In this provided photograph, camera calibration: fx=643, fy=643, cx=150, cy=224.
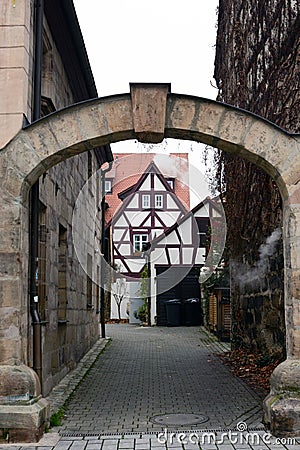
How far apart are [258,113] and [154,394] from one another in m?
5.17

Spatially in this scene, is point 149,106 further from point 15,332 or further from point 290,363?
point 290,363

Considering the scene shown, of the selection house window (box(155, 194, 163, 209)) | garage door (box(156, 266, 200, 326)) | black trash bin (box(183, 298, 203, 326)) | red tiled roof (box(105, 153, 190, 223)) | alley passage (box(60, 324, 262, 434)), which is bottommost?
alley passage (box(60, 324, 262, 434))

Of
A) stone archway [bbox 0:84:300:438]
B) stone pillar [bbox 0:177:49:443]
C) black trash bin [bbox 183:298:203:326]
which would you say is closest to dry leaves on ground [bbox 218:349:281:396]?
stone archway [bbox 0:84:300:438]

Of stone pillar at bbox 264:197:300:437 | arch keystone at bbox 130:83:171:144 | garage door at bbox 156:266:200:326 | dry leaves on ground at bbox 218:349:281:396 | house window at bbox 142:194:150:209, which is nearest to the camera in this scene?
stone pillar at bbox 264:197:300:437

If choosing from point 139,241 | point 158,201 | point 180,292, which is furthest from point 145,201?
point 180,292

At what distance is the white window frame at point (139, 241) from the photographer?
2852cm

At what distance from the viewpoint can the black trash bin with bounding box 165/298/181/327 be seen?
85.6 ft

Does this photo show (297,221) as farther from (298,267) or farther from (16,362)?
(16,362)

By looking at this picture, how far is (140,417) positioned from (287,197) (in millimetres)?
2918

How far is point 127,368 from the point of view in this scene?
11.9 m

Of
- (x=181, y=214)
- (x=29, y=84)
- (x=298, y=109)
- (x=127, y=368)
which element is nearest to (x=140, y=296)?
(x=181, y=214)

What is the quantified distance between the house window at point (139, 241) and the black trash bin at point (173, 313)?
371cm

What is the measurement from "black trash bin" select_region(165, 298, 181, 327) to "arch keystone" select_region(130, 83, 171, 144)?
65.7 feet

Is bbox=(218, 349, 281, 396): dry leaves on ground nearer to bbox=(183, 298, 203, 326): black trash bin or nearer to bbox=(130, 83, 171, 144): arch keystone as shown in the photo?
bbox=(130, 83, 171, 144): arch keystone
